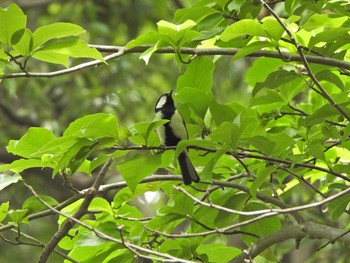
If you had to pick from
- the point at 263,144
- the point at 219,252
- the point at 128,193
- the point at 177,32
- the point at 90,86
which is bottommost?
the point at 90,86

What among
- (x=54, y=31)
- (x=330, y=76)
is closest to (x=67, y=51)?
(x=54, y=31)

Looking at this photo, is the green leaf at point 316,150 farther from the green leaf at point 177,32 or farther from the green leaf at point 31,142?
the green leaf at point 31,142

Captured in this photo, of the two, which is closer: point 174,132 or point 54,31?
point 54,31

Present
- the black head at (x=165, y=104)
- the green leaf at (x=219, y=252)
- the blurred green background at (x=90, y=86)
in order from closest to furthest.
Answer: the green leaf at (x=219, y=252) → the black head at (x=165, y=104) → the blurred green background at (x=90, y=86)

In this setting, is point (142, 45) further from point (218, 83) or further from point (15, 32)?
point (218, 83)

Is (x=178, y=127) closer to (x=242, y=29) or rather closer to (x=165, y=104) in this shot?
(x=165, y=104)

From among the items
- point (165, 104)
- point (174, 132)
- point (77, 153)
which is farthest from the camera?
point (165, 104)

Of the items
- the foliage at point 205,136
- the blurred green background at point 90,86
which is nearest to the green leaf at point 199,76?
the foliage at point 205,136

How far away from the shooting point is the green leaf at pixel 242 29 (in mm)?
2126

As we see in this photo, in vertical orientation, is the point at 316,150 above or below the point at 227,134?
below

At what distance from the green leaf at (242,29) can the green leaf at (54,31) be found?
404mm

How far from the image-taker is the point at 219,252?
2748mm

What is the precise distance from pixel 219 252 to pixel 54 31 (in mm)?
977

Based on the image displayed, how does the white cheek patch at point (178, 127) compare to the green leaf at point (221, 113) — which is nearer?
the green leaf at point (221, 113)
